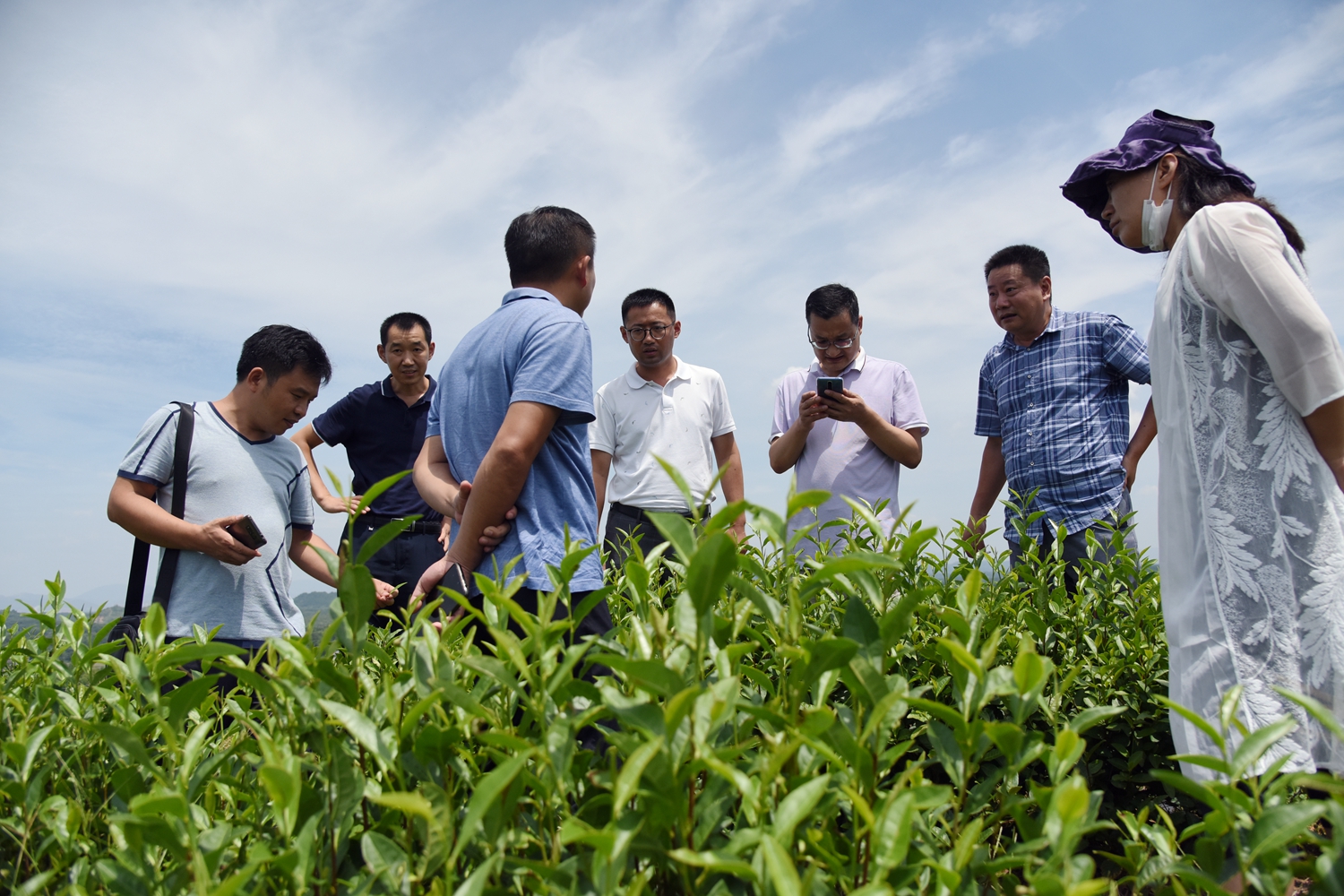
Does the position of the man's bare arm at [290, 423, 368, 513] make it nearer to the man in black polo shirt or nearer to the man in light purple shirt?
the man in black polo shirt

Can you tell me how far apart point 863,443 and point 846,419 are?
0.31 m

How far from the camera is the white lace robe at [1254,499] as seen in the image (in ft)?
6.24

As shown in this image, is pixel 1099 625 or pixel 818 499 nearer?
pixel 818 499

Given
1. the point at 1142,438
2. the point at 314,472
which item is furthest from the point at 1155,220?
the point at 314,472

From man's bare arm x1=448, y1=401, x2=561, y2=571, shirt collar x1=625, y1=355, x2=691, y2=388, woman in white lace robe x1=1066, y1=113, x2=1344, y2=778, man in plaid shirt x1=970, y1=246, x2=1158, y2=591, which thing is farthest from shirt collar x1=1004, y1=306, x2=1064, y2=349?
man's bare arm x1=448, y1=401, x2=561, y2=571

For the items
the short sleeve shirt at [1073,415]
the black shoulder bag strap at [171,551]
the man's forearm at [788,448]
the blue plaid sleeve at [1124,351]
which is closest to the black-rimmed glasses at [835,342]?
the man's forearm at [788,448]

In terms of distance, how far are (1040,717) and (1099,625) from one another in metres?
0.37

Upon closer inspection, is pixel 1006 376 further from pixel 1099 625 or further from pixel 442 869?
pixel 442 869

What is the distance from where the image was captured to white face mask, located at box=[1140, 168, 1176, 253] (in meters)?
2.39

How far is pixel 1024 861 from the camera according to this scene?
1.02 meters

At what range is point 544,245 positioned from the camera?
118 inches

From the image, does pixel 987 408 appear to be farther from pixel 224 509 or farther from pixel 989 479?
pixel 224 509

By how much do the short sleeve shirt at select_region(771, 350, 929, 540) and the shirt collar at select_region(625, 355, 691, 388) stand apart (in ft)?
2.33

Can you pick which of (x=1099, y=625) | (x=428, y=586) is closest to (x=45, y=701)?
(x=428, y=586)
